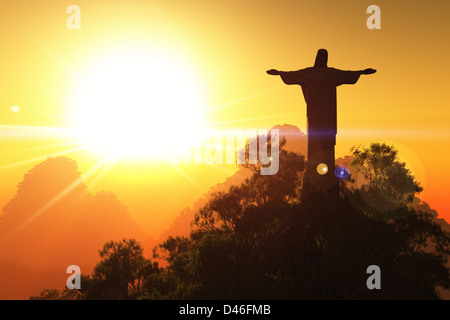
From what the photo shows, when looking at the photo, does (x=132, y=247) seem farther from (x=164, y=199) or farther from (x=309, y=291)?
(x=164, y=199)

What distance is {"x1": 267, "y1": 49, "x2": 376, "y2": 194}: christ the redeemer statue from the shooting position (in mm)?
16719

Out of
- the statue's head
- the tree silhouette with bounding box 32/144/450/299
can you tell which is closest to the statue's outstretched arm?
the statue's head

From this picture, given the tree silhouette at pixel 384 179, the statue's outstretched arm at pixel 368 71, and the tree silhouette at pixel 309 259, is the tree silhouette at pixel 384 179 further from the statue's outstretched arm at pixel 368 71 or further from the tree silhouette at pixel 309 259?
the statue's outstretched arm at pixel 368 71

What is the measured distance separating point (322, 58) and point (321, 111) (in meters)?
2.33

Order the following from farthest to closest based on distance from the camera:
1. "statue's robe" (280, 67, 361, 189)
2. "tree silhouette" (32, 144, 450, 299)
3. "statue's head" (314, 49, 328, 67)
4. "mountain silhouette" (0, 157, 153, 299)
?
"mountain silhouette" (0, 157, 153, 299), "statue's head" (314, 49, 328, 67), "statue's robe" (280, 67, 361, 189), "tree silhouette" (32, 144, 450, 299)

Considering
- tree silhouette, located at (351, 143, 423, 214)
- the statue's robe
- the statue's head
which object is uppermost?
the statue's head

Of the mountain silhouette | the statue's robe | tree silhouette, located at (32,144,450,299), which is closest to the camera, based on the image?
tree silhouette, located at (32,144,450,299)

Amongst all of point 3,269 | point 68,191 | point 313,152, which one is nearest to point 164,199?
point 68,191

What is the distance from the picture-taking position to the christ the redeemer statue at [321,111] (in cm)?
1672

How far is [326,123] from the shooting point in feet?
56.2

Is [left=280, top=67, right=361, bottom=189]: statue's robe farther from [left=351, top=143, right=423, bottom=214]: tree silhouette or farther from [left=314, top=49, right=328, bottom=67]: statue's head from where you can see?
[left=351, top=143, right=423, bottom=214]: tree silhouette

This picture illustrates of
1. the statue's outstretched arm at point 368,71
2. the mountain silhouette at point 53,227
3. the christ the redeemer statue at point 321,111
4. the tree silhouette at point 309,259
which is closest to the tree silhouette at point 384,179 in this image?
the tree silhouette at point 309,259

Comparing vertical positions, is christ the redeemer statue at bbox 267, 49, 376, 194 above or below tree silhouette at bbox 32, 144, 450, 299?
above

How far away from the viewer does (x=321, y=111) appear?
56.5 ft
